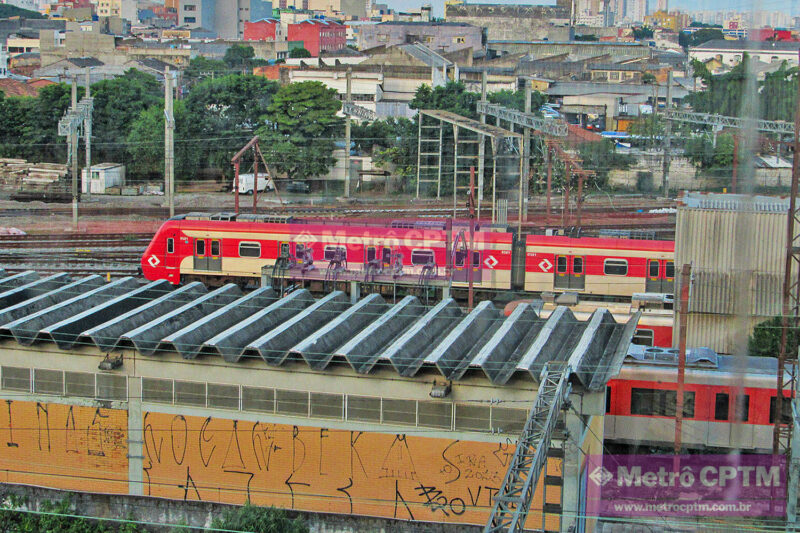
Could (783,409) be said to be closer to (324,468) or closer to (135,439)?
(324,468)

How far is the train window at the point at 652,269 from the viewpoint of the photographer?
652 inches

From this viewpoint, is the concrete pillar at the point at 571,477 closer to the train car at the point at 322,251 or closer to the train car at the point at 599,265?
the train car at the point at 322,251

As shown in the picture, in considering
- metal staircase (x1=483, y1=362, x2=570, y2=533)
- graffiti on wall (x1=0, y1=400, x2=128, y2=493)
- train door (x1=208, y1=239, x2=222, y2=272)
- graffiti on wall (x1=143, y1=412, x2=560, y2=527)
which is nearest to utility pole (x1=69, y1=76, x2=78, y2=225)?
train door (x1=208, y1=239, x2=222, y2=272)

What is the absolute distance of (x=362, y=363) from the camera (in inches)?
384

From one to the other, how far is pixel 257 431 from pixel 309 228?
7.76 meters

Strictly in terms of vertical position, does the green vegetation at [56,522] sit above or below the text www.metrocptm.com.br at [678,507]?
below

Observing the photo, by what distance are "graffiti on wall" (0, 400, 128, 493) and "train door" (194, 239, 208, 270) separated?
7.38 metres

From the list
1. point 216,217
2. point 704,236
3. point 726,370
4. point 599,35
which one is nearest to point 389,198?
point 216,217

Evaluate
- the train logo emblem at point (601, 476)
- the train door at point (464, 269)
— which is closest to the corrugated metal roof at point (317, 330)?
the train logo emblem at point (601, 476)

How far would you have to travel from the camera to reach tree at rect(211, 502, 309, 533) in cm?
905

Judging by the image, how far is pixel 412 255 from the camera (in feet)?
56.4

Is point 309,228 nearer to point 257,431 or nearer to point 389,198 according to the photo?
point 257,431

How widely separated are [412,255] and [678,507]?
25.4 ft

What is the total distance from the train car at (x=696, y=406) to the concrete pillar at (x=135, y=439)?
4.91 m
